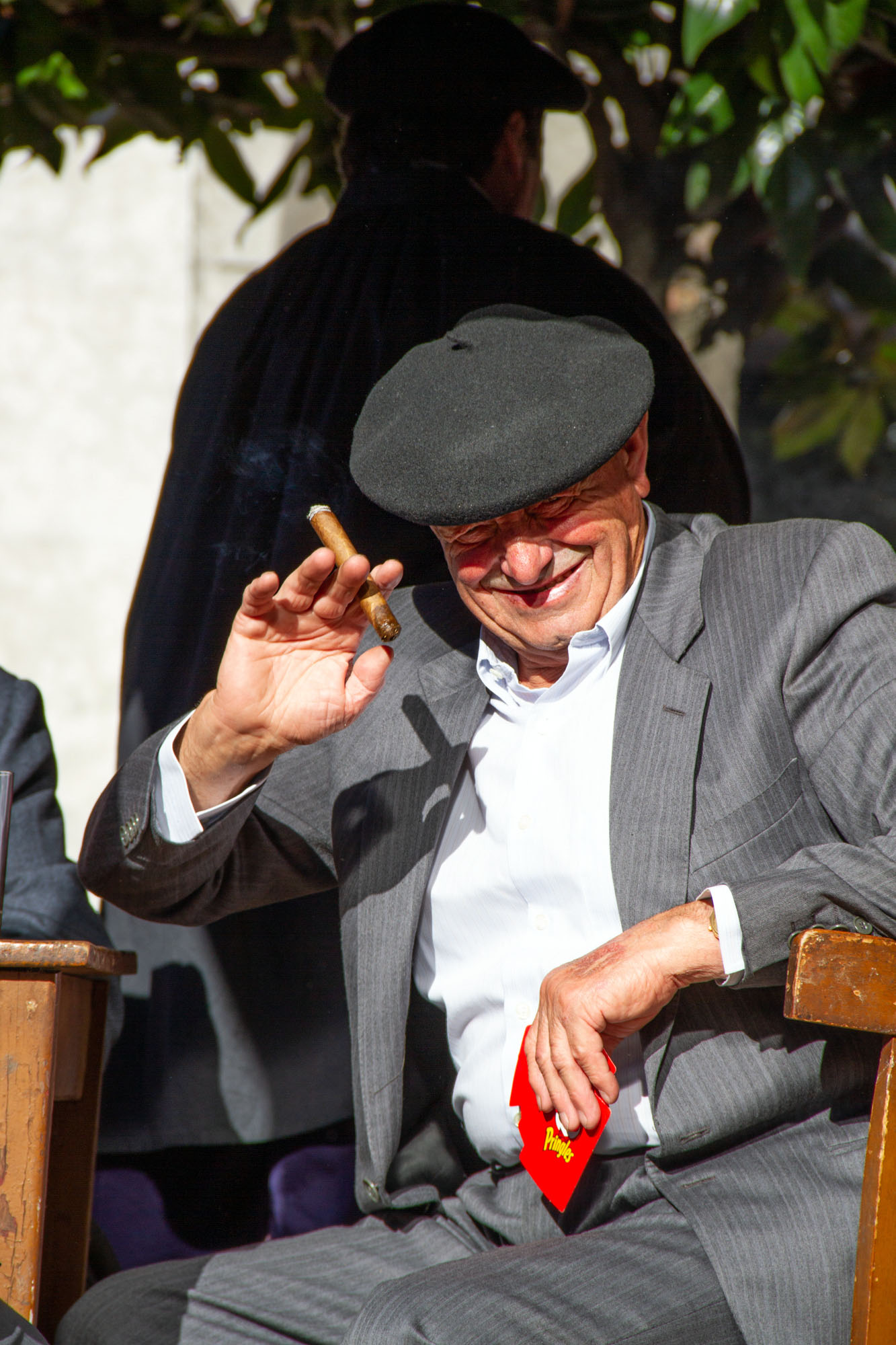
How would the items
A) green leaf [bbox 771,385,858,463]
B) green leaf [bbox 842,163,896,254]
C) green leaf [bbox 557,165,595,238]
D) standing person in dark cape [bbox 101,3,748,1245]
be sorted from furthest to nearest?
1. green leaf [bbox 557,165,595,238]
2. green leaf [bbox 771,385,858,463]
3. green leaf [bbox 842,163,896,254]
4. standing person in dark cape [bbox 101,3,748,1245]

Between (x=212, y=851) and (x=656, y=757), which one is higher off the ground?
(x=656, y=757)

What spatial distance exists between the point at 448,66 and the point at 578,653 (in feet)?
4.30

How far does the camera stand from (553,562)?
169 cm

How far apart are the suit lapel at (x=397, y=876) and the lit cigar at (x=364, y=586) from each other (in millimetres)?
241

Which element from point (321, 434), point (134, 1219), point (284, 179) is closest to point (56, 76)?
point (284, 179)

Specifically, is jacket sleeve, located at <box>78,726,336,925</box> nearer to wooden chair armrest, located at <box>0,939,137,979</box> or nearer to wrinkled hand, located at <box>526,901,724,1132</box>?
wooden chair armrest, located at <box>0,939,137,979</box>

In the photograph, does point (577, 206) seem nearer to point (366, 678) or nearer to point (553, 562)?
point (553, 562)

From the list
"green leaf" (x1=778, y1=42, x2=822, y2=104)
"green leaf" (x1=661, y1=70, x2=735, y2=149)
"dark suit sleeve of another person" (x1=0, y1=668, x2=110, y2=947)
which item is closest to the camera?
"dark suit sleeve of another person" (x1=0, y1=668, x2=110, y2=947)

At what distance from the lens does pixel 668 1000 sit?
149 cm

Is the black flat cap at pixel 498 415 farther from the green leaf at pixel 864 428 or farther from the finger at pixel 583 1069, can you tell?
the green leaf at pixel 864 428

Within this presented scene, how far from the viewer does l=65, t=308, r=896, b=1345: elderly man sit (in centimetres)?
145

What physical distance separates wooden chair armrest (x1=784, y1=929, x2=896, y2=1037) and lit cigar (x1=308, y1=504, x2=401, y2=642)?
22.7 inches

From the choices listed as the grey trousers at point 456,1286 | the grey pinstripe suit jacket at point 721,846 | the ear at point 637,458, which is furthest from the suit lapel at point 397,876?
the ear at point 637,458

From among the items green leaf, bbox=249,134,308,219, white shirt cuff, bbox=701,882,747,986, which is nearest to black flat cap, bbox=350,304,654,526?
white shirt cuff, bbox=701,882,747,986
